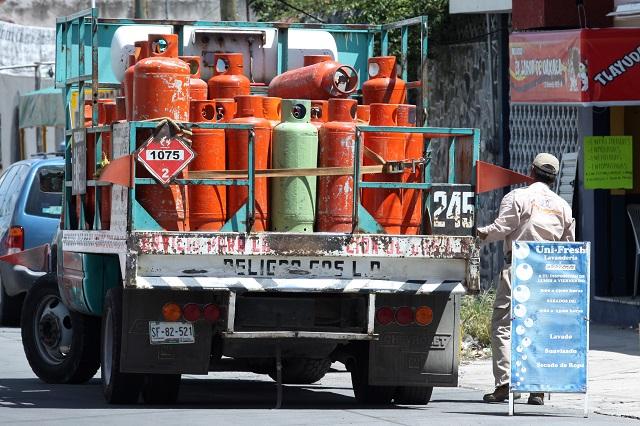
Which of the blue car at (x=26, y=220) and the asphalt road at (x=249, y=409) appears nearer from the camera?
the asphalt road at (x=249, y=409)

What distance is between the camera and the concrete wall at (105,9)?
125ft

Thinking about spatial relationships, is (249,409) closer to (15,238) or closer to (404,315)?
(404,315)

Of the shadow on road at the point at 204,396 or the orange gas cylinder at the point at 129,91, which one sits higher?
the orange gas cylinder at the point at 129,91

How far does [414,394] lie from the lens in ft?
36.2

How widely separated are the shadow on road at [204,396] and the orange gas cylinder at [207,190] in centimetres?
137

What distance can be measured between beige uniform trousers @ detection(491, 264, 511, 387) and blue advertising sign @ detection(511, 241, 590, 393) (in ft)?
2.28

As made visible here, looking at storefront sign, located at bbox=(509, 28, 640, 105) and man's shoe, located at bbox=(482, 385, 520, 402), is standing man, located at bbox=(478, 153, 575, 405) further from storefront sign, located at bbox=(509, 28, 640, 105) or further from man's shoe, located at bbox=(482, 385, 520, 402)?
storefront sign, located at bbox=(509, 28, 640, 105)

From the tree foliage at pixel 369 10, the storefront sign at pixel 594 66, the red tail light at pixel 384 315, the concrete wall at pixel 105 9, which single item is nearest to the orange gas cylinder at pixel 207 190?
the red tail light at pixel 384 315

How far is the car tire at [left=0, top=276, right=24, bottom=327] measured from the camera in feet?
57.3

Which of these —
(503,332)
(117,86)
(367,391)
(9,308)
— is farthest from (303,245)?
(9,308)

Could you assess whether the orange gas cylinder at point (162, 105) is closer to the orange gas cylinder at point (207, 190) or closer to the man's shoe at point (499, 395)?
the orange gas cylinder at point (207, 190)

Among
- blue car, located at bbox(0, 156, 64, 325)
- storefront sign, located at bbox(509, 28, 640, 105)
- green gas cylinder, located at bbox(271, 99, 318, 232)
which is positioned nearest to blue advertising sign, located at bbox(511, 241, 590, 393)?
green gas cylinder, located at bbox(271, 99, 318, 232)

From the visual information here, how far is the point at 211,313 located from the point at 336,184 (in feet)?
3.84

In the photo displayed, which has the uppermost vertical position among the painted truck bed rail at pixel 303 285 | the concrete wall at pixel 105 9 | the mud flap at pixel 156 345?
the concrete wall at pixel 105 9
